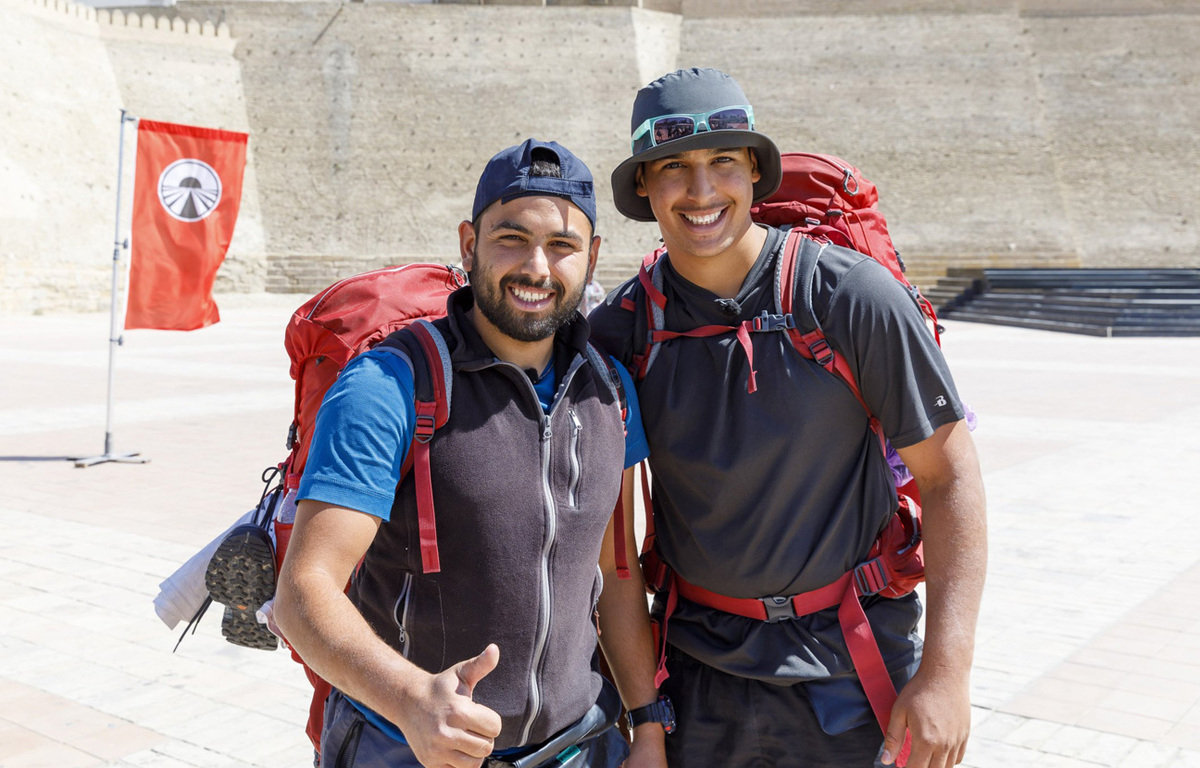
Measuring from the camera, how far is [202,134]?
291 inches

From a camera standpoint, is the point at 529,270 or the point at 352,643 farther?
the point at 529,270

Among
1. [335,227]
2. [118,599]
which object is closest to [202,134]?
[118,599]

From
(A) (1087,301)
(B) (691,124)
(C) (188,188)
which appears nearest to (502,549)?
(B) (691,124)

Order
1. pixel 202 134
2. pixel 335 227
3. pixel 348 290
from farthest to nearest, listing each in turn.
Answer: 1. pixel 335 227
2. pixel 202 134
3. pixel 348 290

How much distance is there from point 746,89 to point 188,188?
30609 mm

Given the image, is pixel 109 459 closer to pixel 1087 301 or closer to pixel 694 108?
pixel 694 108

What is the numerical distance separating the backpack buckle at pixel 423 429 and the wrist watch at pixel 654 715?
2.42 ft

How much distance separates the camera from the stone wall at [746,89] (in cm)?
3562

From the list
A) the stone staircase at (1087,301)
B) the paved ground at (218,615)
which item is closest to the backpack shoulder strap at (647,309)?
the paved ground at (218,615)

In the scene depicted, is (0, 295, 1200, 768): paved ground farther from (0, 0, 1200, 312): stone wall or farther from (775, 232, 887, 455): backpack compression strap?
(0, 0, 1200, 312): stone wall

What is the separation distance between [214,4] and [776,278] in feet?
126

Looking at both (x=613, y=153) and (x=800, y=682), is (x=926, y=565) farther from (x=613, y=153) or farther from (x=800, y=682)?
(x=613, y=153)

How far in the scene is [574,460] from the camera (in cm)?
190

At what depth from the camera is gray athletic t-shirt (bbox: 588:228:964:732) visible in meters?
2.03
